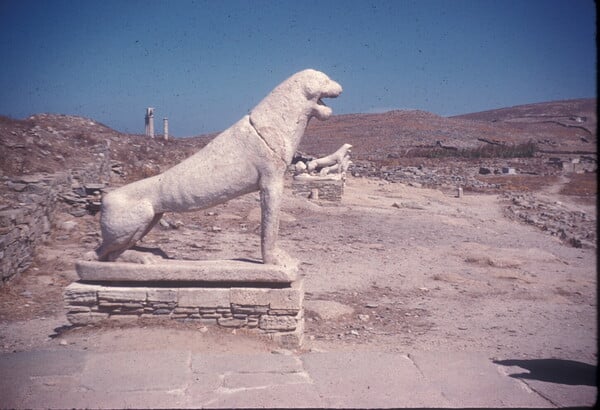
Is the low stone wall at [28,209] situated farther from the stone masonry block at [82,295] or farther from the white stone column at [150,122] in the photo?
the white stone column at [150,122]

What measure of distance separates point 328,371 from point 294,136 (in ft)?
7.59

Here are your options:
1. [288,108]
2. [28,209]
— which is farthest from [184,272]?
[28,209]

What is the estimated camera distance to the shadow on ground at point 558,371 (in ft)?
13.5

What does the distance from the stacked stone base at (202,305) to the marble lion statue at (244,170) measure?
377 millimetres

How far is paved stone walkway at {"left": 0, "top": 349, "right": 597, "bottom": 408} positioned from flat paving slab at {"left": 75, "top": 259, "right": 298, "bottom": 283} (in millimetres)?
764

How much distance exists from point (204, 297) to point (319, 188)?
11047mm

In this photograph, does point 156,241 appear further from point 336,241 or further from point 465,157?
point 465,157

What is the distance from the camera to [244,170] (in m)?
4.88

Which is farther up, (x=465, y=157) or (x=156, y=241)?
(x=465, y=157)

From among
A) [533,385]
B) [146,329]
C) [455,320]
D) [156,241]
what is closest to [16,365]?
[146,329]

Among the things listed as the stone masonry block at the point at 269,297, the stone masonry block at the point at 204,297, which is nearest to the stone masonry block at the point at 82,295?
the stone masonry block at the point at 204,297

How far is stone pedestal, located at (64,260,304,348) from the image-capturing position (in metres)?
4.86

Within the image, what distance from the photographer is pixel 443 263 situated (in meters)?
9.19

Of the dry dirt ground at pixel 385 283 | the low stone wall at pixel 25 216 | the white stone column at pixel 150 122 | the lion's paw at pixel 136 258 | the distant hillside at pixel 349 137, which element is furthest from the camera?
the white stone column at pixel 150 122
